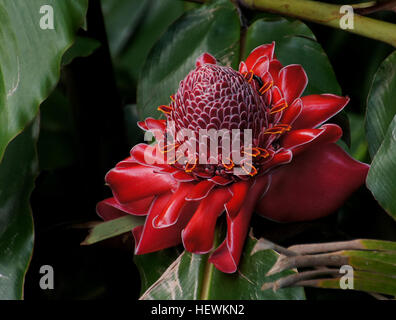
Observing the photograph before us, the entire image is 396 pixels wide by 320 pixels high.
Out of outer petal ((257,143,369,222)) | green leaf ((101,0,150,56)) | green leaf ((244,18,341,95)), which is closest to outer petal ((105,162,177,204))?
outer petal ((257,143,369,222))

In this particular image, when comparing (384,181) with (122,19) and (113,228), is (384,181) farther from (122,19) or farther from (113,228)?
(122,19)

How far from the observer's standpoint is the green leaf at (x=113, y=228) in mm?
561

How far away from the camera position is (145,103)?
2.25 feet

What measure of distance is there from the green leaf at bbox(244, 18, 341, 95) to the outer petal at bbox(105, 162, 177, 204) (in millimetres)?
230

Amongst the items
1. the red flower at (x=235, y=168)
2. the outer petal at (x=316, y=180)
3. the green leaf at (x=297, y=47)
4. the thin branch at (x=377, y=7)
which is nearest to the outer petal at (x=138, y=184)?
the red flower at (x=235, y=168)

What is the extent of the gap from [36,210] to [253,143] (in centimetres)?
44

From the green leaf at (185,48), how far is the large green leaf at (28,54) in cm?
16

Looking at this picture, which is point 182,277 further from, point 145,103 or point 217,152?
point 145,103

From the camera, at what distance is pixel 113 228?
57 centimetres

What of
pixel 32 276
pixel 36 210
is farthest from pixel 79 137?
pixel 32 276

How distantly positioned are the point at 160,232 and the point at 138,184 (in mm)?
59

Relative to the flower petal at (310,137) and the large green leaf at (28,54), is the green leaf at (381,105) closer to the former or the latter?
the flower petal at (310,137)

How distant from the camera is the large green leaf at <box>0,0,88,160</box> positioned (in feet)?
1.70

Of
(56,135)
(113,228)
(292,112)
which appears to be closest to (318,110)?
(292,112)
